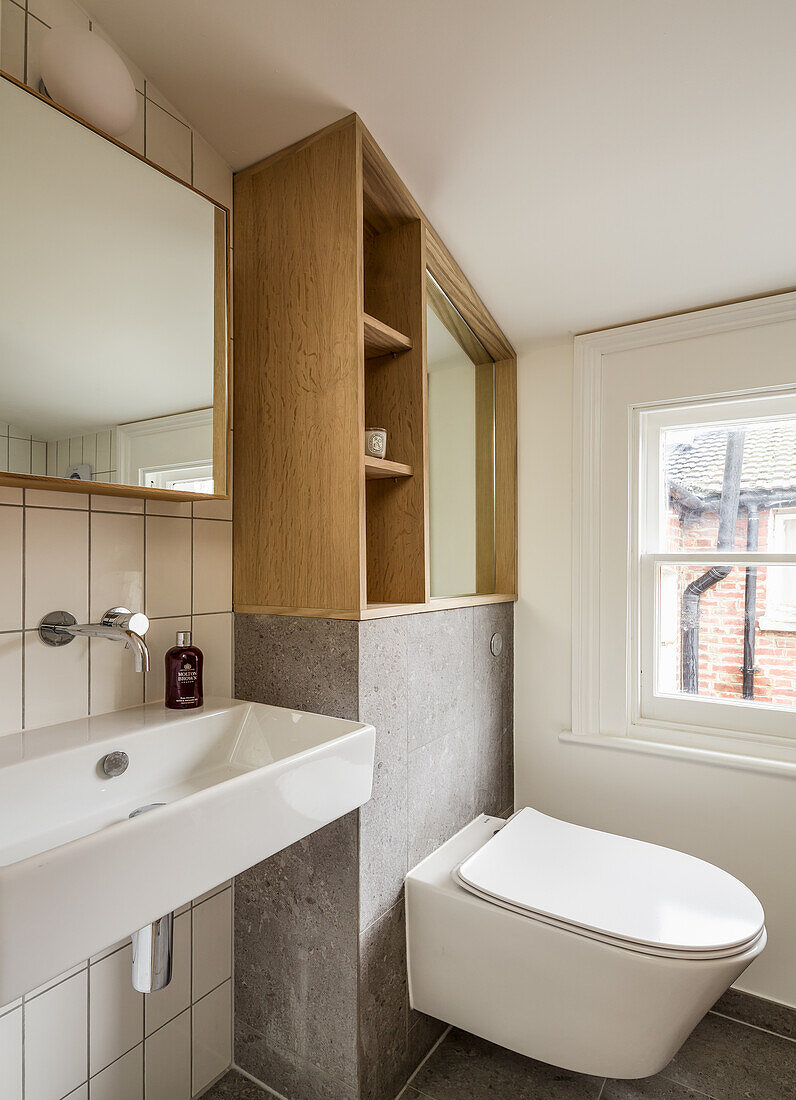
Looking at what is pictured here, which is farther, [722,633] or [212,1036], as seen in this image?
[722,633]

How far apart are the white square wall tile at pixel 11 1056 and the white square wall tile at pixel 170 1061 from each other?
28 centimetres

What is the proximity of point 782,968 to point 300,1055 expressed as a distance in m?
1.21

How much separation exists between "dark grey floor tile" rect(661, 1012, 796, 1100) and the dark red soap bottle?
139 centimetres

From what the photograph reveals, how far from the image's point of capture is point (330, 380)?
1331 mm

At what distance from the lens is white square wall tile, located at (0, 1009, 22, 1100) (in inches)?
41.8

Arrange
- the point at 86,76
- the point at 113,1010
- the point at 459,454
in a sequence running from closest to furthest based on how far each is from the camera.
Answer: the point at 86,76, the point at 113,1010, the point at 459,454

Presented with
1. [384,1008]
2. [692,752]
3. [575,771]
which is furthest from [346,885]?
[692,752]

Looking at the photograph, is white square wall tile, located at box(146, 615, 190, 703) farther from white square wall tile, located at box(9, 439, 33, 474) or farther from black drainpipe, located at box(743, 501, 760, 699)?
black drainpipe, located at box(743, 501, 760, 699)

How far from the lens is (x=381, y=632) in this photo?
135cm

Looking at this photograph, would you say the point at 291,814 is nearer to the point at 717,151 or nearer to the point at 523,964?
the point at 523,964

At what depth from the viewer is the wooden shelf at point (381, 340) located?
1363 millimetres

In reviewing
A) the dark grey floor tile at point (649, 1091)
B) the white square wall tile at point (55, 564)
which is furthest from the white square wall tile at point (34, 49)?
the dark grey floor tile at point (649, 1091)

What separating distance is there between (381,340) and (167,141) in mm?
603

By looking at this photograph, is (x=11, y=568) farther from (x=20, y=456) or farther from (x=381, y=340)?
(x=381, y=340)
